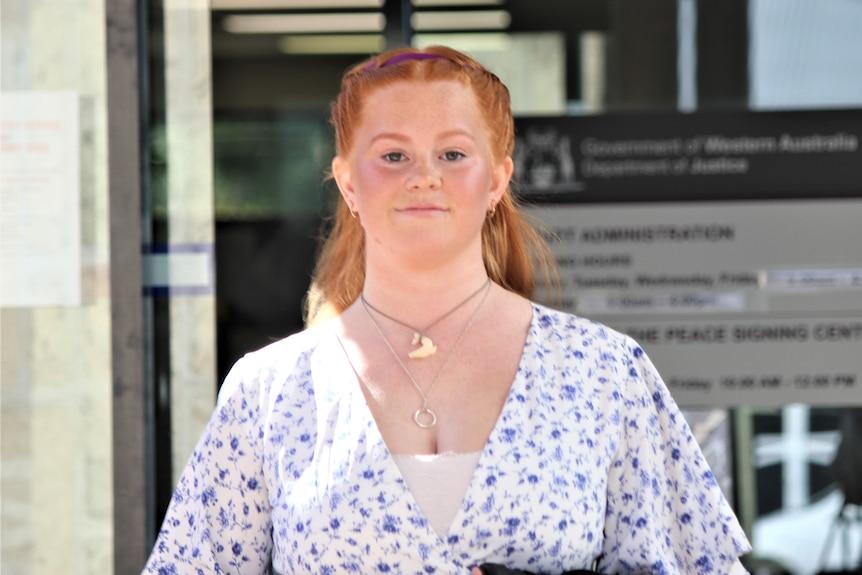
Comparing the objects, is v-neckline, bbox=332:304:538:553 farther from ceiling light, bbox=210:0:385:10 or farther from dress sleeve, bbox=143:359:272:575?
ceiling light, bbox=210:0:385:10

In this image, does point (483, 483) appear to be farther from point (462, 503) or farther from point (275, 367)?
point (275, 367)

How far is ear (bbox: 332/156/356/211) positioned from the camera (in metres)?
2.01

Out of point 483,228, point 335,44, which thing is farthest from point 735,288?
point 483,228

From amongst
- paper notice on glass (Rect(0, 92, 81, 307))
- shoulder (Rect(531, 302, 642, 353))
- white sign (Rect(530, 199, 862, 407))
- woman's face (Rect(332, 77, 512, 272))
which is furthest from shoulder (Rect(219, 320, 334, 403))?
white sign (Rect(530, 199, 862, 407))

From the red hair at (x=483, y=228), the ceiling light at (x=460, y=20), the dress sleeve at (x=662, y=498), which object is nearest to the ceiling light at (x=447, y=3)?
the ceiling light at (x=460, y=20)

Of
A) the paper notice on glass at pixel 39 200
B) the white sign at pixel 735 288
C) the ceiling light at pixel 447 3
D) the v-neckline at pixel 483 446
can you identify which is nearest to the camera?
the v-neckline at pixel 483 446

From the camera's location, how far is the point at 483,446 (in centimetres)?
190

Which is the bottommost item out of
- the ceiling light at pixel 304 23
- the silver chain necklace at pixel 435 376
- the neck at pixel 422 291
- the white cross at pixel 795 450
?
the white cross at pixel 795 450

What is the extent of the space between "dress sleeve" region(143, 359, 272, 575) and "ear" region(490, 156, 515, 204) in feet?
1.61

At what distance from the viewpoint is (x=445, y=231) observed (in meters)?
1.89

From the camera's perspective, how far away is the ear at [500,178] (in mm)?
1999

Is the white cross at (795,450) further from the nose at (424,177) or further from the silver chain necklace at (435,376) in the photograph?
the nose at (424,177)

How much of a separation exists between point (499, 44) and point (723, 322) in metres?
1.35

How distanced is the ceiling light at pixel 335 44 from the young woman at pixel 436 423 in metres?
2.72
